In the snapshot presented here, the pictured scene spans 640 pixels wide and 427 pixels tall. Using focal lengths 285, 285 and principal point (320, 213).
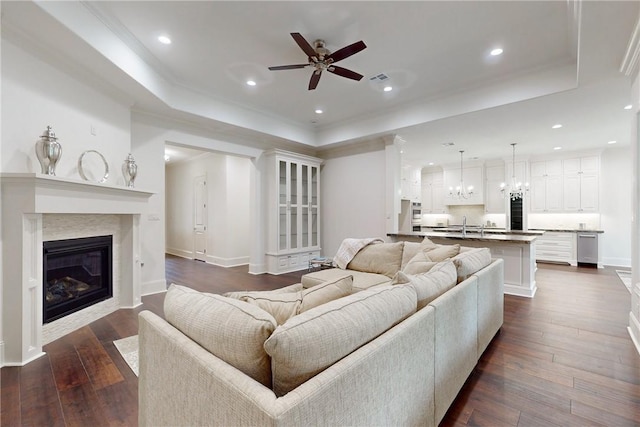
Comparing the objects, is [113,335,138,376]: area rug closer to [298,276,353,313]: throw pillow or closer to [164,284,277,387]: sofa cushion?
[164,284,277,387]: sofa cushion

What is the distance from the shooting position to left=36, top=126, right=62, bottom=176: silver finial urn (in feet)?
8.48

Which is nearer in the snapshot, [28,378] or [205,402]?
[205,402]

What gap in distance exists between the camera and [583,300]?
13.1ft

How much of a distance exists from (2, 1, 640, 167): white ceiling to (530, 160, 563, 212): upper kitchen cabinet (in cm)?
170

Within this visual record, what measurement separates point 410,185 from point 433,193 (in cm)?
250

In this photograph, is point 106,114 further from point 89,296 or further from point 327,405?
point 327,405

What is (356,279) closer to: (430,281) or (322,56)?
(430,281)

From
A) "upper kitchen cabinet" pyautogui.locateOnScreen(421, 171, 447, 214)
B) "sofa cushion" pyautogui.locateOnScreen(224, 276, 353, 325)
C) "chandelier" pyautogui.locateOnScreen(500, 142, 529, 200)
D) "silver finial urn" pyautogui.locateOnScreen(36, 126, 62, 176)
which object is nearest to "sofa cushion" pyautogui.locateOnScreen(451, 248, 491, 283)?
"sofa cushion" pyautogui.locateOnScreen(224, 276, 353, 325)

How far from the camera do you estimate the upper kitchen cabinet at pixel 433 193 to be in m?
9.09

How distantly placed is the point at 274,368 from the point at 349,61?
3.64 metres

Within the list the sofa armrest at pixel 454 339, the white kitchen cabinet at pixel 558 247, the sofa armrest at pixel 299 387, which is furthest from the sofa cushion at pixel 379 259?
the white kitchen cabinet at pixel 558 247

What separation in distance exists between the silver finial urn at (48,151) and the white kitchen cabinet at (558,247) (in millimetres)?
8525

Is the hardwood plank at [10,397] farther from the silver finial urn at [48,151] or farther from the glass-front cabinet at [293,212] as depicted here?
the glass-front cabinet at [293,212]

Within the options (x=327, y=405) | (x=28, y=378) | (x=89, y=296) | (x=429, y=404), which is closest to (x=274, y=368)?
(x=327, y=405)
